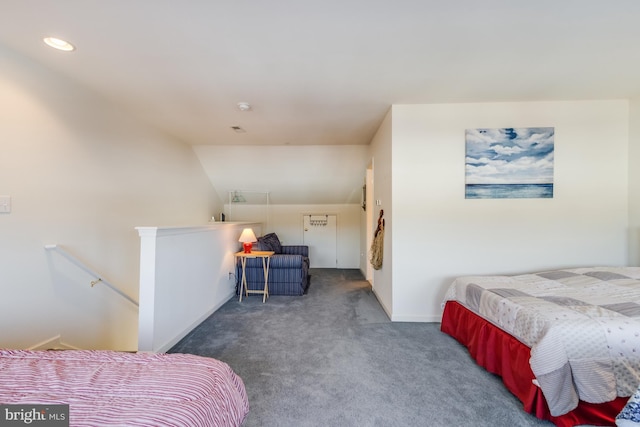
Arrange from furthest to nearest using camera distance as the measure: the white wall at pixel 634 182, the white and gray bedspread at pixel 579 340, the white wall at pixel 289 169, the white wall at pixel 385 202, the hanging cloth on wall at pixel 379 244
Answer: the white wall at pixel 289 169
the hanging cloth on wall at pixel 379 244
the white wall at pixel 385 202
the white wall at pixel 634 182
the white and gray bedspread at pixel 579 340

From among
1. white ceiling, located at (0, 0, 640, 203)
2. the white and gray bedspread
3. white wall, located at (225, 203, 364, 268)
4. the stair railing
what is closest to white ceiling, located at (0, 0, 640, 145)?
white ceiling, located at (0, 0, 640, 203)

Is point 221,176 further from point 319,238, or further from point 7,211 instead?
point 7,211

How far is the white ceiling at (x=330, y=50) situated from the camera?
161 centimetres

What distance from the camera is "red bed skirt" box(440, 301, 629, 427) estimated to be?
1465mm

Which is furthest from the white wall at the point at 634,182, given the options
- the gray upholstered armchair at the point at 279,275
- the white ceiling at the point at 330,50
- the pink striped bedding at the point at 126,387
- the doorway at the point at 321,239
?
the doorway at the point at 321,239

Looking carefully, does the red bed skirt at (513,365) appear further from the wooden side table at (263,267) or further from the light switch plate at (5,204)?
the light switch plate at (5,204)

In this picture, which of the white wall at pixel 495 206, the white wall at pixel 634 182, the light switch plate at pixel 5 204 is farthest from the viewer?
the white wall at pixel 495 206

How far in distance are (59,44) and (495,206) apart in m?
4.25

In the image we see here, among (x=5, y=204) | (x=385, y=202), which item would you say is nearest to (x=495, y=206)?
(x=385, y=202)

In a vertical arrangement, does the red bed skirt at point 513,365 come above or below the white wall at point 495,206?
below

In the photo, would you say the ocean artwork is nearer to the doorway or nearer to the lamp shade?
the lamp shade

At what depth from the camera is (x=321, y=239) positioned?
21.8 ft

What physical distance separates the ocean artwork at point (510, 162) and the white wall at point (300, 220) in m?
3.62

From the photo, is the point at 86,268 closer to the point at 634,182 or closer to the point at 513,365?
the point at 513,365
